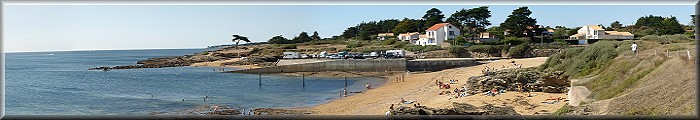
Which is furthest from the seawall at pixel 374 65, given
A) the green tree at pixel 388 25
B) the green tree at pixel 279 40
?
the green tree at pixel 279 40

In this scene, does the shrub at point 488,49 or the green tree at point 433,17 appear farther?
the green tree at point 433,17

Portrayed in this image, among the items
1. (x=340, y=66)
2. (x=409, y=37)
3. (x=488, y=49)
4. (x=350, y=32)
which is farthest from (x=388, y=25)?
(x=340, y=66)

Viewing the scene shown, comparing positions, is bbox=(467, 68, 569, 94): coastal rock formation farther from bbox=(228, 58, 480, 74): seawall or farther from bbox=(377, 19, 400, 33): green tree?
bbox=(377, 19, 400, 33): green tree

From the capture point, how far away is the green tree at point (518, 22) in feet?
202

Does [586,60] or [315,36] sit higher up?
[315,36]

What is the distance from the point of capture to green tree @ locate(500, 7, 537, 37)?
61562mm

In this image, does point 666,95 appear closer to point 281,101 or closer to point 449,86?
point 449,86

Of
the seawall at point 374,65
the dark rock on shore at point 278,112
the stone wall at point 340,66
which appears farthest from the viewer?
the stone wall at point 340,66

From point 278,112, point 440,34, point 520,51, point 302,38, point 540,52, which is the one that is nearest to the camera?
point 278,112

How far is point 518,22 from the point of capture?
6259 cm

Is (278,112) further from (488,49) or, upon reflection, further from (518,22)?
(518,22)

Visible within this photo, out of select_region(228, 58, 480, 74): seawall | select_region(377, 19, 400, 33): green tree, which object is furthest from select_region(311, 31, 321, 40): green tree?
select_region(228, 58, 480, 74): seawall

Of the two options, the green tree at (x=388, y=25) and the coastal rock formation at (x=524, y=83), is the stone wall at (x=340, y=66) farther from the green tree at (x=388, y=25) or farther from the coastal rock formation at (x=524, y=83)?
the green tree at (x=388, y=25)

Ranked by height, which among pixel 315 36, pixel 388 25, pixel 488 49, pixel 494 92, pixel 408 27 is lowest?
pixel 494 92
